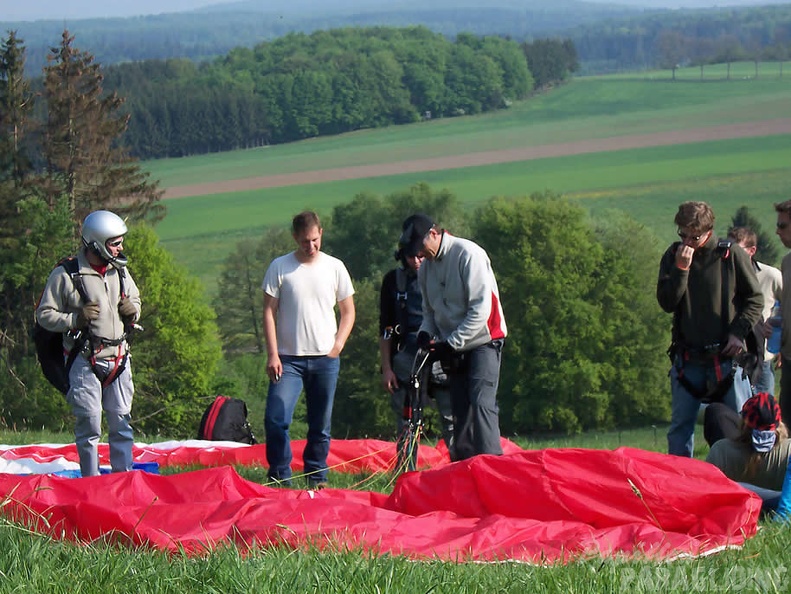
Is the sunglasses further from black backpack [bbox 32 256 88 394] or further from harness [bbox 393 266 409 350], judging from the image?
black backpack [bbox 32 256 88 394]

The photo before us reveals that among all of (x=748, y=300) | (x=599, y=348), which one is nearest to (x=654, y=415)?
(x=599, y=348)

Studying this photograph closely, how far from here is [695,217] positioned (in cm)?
655

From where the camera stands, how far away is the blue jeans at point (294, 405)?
7.48 m

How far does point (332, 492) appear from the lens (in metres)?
6.22

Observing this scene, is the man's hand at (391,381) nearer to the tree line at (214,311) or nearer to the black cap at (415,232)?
the black cap at (415,232)

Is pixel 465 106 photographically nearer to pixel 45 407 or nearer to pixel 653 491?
pixel 45 407

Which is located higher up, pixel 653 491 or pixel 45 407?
pixel 653 491

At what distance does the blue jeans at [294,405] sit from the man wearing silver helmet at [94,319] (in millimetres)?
980

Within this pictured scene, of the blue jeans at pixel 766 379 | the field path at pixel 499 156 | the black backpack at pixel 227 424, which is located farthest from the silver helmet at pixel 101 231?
the field path at pixel 499 156

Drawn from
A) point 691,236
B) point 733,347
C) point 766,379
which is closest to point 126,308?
point 691,236

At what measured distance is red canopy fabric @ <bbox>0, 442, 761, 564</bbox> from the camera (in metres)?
4.68

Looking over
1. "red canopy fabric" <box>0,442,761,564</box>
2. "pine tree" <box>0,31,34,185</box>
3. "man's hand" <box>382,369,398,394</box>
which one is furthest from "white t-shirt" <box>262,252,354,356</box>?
"pine tree" <box>0,31,34,185</box>

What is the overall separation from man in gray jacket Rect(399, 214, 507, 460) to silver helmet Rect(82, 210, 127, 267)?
1768 mm

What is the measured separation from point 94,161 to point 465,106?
9346cm
